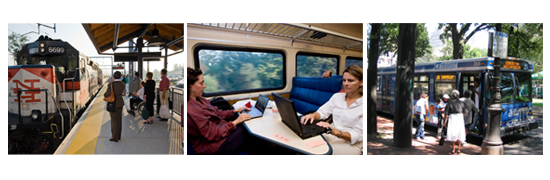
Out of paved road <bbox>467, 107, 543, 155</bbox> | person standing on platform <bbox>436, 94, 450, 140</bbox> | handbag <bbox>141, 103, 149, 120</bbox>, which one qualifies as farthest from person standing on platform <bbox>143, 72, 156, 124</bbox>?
paved road <bbox>467, 107, 543, 155</bbox>

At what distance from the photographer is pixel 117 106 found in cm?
205

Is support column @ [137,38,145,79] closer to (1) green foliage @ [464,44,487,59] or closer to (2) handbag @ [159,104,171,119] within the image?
(2) handbag @ [159,104,171,119]

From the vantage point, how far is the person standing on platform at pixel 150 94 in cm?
209

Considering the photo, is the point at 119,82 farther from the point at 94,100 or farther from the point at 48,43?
the point at 48,43

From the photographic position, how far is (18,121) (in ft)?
6.39

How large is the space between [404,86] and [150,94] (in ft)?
9.31

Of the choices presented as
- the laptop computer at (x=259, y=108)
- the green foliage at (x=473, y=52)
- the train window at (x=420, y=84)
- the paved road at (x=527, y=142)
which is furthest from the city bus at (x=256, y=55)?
the paved road at (x=527, y=142)

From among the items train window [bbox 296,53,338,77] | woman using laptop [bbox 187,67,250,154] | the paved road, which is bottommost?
the paved road

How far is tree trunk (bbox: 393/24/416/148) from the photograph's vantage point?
7.97ft

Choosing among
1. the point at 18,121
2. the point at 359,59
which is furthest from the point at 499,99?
the point at 18,121

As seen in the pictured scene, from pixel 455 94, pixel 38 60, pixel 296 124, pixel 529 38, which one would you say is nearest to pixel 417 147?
pixel 455 94

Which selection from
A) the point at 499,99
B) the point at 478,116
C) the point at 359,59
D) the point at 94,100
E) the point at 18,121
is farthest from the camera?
the point at 359,59

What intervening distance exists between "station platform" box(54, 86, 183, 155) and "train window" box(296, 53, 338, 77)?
1.87 m
